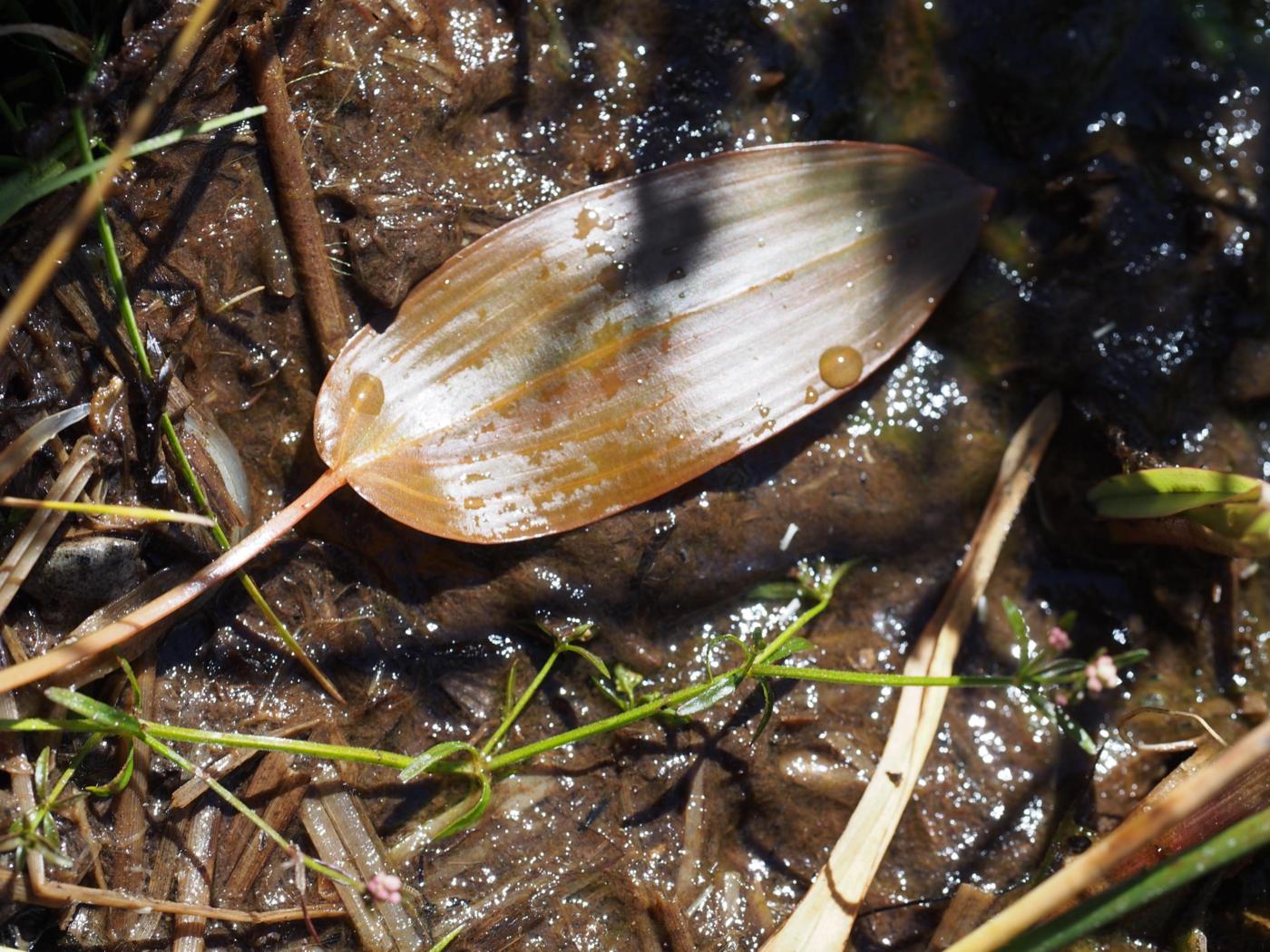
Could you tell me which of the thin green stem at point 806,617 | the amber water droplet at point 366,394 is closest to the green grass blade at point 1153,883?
the thin green stem at point 806,617

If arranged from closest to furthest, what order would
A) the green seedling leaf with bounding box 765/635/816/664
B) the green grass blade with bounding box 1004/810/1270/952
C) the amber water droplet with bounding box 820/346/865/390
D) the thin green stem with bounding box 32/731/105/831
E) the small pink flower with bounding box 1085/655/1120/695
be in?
the green grass blade with bounding box 1004/810/1270/952
the thin green stem with bounding box 32/731/105/831
the green seedling leaf with bounding box 765/635/816/664
the small pink flower with bounding box 1085/655/1120/695
the amber water droplet with bounding box 820/346/865/390

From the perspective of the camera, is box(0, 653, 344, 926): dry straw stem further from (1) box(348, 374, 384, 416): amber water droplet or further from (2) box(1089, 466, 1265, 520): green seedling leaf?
(2) box(1089, 466, 1265, 520): green seedling leaf

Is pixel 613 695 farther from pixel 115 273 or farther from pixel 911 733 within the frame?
pixel 115 273

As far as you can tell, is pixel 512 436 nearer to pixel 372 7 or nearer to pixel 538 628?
pixel 538 628

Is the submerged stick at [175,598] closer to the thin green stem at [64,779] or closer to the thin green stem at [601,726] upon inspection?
the thin green stem at [64,779]

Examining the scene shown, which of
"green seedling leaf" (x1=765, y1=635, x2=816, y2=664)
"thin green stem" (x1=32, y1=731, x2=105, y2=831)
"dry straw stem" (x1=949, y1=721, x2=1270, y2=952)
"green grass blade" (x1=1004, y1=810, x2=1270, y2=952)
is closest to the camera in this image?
"dry straw stem" (x1=949, y1=721, x2=1270, y2=952)

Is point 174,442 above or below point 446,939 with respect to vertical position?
above

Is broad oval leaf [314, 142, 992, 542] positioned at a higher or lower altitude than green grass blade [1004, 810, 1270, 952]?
higher

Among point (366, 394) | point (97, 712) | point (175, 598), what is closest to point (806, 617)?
point (366, 394)

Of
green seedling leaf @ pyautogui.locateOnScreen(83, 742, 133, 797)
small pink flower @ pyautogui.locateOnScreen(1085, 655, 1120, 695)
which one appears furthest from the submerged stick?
small pink flower @ pyautogui.locateOnScreen(1085, 655, 1120, 695)
